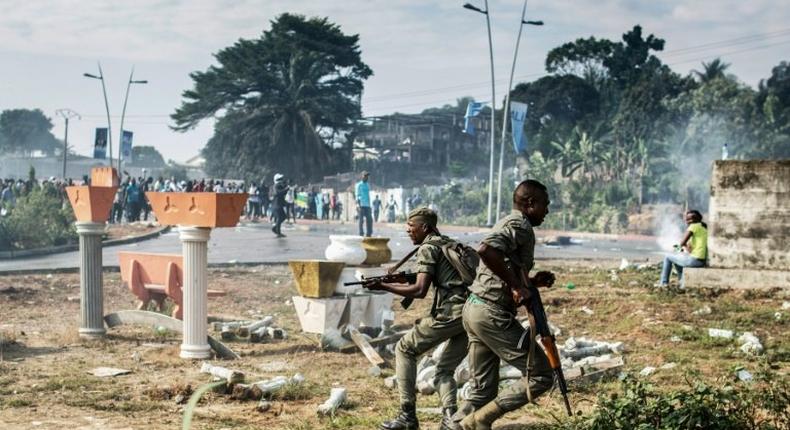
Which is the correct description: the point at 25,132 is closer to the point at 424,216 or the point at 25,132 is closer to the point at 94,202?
the point at 94,202

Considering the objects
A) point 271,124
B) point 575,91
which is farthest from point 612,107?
point 271,124

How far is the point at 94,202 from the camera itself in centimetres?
948

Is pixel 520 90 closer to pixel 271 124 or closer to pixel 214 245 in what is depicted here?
pixel 271 124

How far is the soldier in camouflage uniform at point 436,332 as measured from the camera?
5754mm

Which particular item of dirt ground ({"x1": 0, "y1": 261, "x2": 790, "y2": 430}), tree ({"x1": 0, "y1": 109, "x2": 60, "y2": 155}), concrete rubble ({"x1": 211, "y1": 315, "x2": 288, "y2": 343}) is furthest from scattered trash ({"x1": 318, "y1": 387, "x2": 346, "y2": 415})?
tree ({"x1": 0, "y1": 109, "x2": 60, "y2": 155})

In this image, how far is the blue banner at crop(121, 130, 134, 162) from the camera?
144 feet

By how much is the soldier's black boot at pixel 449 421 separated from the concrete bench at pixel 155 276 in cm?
487

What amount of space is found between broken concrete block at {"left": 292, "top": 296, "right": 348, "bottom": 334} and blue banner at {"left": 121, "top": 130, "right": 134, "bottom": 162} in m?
36.6

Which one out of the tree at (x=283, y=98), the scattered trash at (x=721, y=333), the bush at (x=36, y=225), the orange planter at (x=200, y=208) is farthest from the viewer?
the tree at (x=283, y=98)

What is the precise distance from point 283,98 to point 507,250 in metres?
53.9

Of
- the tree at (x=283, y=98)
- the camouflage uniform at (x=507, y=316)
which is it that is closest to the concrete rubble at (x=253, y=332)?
the camouflage uniform at (x=507, y=316)

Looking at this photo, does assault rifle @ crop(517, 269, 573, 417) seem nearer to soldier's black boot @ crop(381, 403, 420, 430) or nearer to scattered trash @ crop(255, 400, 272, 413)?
soldier's black boot @ crop(381, 403, 420, 430)

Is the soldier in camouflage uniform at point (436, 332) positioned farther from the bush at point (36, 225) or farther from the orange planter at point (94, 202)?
the bush at point (36, 225)

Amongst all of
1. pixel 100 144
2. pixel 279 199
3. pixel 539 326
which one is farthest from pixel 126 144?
pixel 539 326
